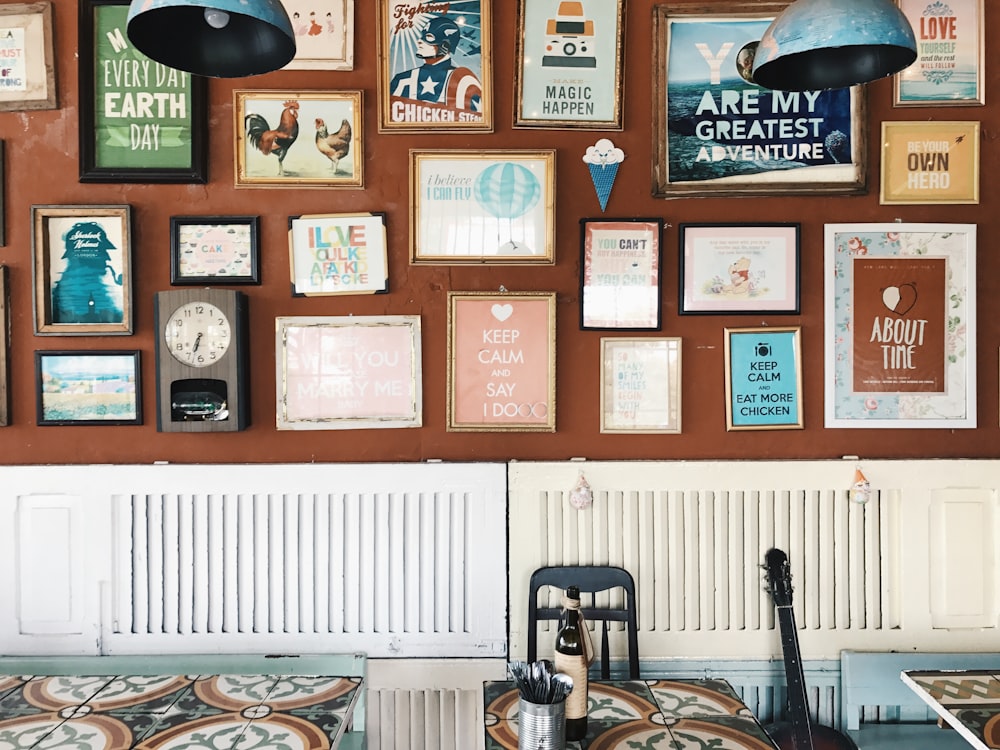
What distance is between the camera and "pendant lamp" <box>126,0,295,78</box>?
1.54 metres

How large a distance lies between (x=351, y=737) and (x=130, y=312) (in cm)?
159

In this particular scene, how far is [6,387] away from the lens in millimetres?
2359

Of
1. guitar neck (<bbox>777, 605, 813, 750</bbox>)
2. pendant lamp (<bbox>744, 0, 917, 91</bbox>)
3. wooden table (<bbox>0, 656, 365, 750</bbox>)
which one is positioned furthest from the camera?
guitar neck (<bbox>777, 605, 813, 750</bbox>)

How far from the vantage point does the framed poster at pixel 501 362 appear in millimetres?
2350

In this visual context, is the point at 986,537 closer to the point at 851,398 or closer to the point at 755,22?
the point at 851,398

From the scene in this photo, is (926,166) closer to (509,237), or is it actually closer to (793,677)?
(509,237)

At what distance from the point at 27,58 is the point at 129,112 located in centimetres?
40

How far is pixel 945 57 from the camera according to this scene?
234cm

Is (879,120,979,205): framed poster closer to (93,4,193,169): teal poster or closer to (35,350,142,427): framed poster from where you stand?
(93,4,193,169): teal poster

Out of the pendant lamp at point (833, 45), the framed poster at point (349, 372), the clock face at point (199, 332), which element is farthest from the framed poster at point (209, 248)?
the pendant lamp at point (833, 45)

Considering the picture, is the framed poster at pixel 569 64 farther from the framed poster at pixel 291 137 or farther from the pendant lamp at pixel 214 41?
the pendant lamp at pixel 214 41

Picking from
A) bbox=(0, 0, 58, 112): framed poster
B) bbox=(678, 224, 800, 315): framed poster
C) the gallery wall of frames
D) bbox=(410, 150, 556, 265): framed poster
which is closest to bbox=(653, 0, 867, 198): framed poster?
the gallery wall of frames

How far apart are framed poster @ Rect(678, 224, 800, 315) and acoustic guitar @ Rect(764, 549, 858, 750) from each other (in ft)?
2.77

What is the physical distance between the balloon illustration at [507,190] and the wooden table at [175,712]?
5.02ft
